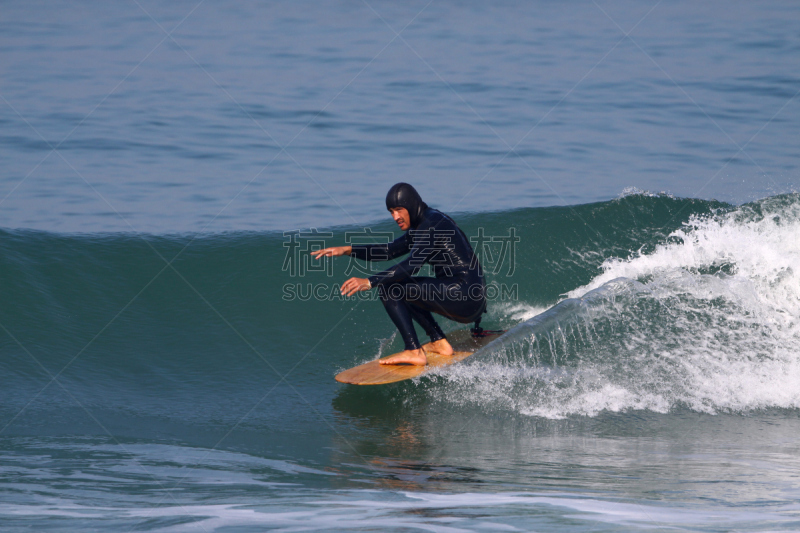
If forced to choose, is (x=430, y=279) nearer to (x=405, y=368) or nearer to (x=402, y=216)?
(x=402, y=216)

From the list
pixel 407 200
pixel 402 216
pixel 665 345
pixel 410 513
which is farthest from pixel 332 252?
pixel 665 345

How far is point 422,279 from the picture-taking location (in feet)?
20.7

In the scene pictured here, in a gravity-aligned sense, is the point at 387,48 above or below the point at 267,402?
above

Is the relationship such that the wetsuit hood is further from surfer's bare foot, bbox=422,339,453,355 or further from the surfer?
surfer's bare foot, bbox=422,339,453,355

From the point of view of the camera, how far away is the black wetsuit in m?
6.04

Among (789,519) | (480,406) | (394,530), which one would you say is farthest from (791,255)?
(394,530)

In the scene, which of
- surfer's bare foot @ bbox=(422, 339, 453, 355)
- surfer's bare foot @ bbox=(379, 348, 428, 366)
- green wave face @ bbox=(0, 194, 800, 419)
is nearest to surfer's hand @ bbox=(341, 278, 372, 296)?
surfer's bare foot @ bbox=(379, 348, 428, 366)

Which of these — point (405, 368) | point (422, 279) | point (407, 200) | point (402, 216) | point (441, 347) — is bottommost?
point (405, 368)

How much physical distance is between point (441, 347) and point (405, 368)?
1.27 feet

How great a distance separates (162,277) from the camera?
8.69 meters

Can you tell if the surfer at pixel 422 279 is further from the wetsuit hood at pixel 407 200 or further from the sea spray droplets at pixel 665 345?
the sea spray droplets at pixel 665 345

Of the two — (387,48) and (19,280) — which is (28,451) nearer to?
(19,280)

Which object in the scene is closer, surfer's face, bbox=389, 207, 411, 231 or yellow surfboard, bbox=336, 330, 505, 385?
surfer's face, bbox=389, 207, 411, 231

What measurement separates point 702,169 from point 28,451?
12.5 meters
